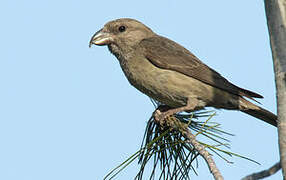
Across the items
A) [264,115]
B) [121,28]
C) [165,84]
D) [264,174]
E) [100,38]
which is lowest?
[264,174]

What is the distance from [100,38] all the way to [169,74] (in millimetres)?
1108

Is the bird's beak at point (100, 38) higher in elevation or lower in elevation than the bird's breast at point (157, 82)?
higher

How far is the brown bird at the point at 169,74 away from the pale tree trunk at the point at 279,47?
9.27 ft

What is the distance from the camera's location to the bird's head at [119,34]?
5.90m

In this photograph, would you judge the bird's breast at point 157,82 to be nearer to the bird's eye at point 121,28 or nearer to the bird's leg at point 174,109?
the bird's leg at point 174,109

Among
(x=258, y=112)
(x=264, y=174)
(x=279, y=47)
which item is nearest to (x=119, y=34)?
(x=258, y=112)

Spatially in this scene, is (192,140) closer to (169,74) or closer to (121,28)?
(169,74)

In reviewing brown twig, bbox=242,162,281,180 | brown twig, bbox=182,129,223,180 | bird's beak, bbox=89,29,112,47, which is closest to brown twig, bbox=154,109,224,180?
brown twig, bbox=182,129,223,180

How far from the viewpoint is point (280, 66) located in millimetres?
2326

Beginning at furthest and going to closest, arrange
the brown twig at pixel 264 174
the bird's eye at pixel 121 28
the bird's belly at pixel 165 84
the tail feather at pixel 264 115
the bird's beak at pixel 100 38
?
the bird's eye at pixel 121 28
the bird's beak at pixel 100 38
the tail feather at pixel 264 115
the bird's belly at pixel 165 84
the brown twig at pixel 264 174

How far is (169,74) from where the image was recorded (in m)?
5.56

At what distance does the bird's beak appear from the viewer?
19.1 ft

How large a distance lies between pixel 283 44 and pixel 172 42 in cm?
414

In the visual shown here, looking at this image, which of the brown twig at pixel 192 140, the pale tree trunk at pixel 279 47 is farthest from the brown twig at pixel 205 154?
the pale tree trunk at pixel 279 47
